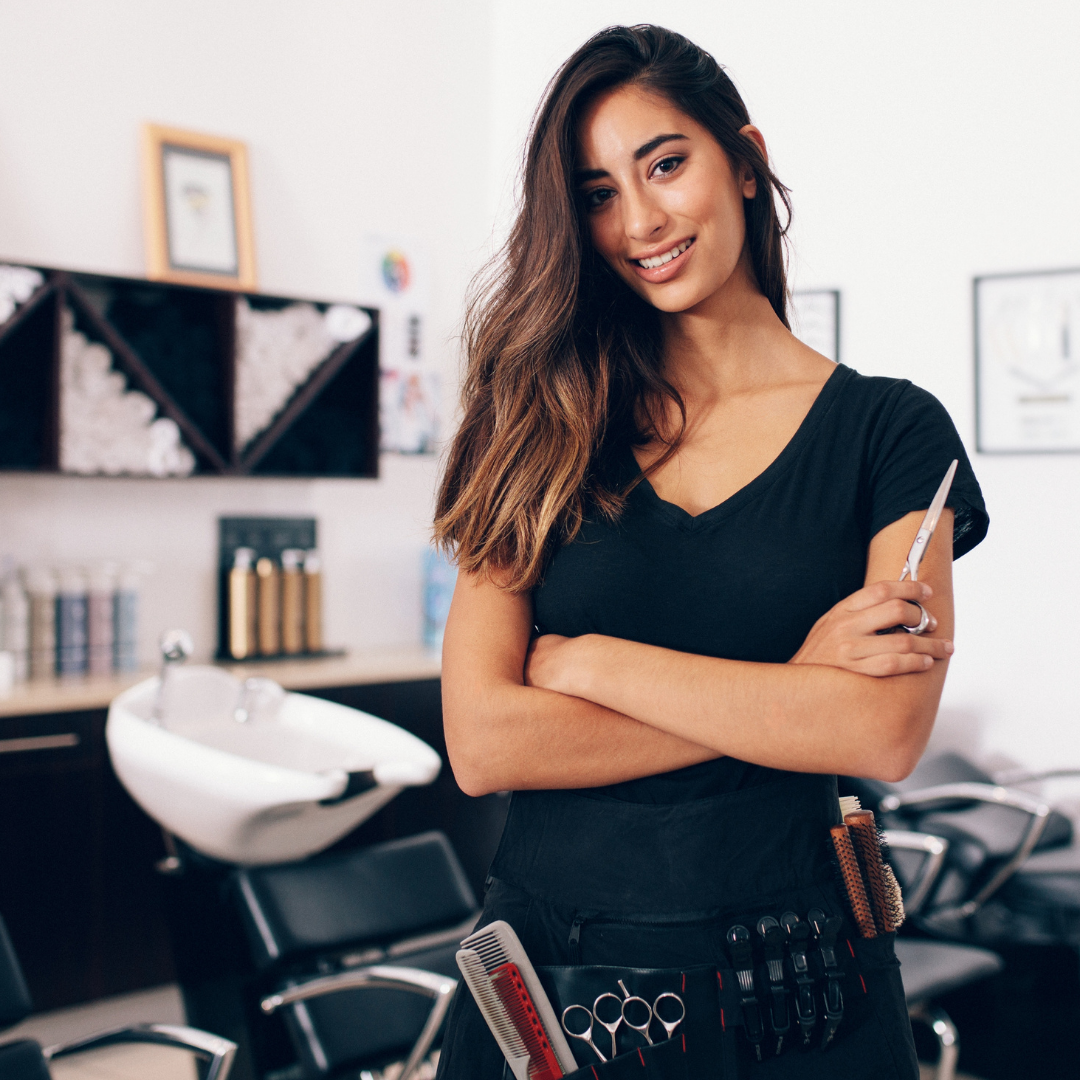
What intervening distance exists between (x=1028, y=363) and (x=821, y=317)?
0.67m

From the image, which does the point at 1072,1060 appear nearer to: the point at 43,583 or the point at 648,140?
the point at 648,140

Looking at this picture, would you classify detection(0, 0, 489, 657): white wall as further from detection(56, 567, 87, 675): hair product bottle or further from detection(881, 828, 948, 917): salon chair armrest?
detection(881, 828, 948, 917): salon chair armrest

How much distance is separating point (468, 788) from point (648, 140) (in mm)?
674

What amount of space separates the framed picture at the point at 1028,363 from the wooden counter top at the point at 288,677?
1.93m

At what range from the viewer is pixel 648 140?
43.1 inches

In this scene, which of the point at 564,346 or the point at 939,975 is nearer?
the point at 564,346

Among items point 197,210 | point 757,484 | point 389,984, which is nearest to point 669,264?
point 757,484

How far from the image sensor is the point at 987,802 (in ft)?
9.64

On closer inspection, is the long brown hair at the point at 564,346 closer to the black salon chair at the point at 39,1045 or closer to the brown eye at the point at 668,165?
the brown eye at the point at 668,165

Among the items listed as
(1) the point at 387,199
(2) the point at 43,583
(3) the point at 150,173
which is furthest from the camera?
(1) the point at 387,199

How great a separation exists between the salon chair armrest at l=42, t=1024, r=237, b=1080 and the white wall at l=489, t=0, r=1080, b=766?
250 cm

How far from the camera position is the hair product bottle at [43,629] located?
9.66 ft

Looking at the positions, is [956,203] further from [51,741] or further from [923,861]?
[51,741]

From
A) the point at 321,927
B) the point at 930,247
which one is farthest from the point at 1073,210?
the point at 321,927
